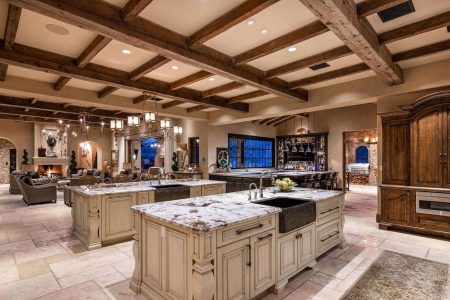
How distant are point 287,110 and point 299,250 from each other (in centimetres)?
486

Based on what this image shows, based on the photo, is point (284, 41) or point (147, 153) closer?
point (284, 41)

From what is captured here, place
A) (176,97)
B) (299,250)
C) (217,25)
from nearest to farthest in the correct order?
(299,250), (217,25), (176,97)

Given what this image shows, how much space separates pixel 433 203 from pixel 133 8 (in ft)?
18.8

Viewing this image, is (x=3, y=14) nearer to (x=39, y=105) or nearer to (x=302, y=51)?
(x=302, y=51)

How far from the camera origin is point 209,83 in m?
6.26

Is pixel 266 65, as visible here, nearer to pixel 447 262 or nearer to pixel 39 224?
pixel 447 262

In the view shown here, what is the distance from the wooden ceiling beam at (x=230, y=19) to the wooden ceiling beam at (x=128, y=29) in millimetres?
283

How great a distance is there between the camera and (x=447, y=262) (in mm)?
3604

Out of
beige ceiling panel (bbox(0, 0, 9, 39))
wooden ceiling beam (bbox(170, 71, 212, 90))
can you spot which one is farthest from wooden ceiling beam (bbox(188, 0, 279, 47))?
beige ceiling panel (bbox(0, 0, 9, 39))

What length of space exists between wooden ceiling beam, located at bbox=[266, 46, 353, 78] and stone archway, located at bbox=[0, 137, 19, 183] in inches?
626

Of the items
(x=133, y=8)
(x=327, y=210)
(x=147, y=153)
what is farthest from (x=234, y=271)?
(x=147, y=153)

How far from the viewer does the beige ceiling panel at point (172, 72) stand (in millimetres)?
5059

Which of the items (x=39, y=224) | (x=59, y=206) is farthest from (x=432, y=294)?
(x=59, y=206)

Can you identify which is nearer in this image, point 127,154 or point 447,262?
point 447,262
